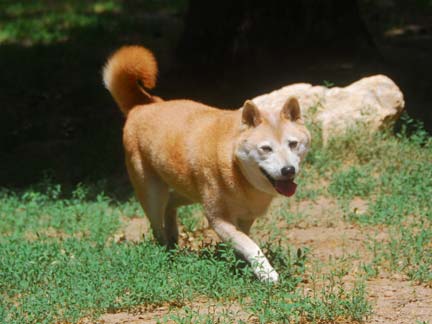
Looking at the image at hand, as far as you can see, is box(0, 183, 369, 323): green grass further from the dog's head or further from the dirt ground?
the dog's head

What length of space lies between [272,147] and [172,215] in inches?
64.6

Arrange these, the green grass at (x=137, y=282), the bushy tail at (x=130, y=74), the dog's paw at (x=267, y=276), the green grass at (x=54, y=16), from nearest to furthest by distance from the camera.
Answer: the green grass at (x=137, y=282) → the dog's paw at (x=267, y=276) → the bushy tail at (x=130, y=74) → the green grass at (x=54, y=16)

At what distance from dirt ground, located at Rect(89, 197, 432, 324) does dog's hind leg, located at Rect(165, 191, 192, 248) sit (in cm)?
13

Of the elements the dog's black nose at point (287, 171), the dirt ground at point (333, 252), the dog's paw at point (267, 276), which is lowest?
the dirt ground at point (333, 252)

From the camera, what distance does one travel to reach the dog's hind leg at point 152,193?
7.08m

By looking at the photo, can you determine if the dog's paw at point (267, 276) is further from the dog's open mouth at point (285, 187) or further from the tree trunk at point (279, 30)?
the tree trunk at point (279, 30)

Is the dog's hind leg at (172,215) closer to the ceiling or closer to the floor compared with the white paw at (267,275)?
closer to the floor

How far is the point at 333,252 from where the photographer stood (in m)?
7.20

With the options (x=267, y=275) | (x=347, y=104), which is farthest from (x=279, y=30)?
(x=267, y=275)

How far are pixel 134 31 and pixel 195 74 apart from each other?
12.0ft

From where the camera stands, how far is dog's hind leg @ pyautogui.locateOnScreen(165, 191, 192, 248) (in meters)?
7.44

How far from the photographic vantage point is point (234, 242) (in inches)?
247

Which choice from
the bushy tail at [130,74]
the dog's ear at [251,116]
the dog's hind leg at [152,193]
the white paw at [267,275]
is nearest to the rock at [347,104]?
the bushy tail at [130,74]

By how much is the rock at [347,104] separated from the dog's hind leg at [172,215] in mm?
2236
